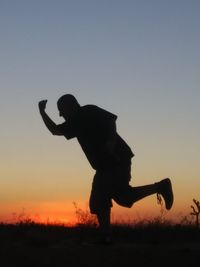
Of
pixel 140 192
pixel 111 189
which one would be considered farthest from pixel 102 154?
pixel 140 192

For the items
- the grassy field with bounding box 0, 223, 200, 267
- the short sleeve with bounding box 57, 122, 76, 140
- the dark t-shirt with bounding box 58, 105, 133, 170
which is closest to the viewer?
the grassy field with bounding box 0, 223, 200, 267

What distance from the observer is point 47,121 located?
9.00 meters

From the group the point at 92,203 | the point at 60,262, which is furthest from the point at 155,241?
the point at 60,262

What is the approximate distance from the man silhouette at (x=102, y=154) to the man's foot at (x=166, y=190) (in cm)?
16

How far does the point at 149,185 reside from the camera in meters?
9.02

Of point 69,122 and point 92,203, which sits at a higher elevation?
point 69,122

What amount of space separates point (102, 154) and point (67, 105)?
86cm

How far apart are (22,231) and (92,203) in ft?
6.43

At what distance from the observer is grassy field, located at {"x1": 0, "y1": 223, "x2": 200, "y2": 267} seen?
6.87 metres

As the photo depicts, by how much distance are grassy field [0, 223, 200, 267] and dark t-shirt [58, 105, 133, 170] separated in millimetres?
1188

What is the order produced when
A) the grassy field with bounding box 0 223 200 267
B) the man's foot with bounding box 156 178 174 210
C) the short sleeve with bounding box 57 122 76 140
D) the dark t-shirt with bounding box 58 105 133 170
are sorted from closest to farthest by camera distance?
the grassy field with bounding box 0 223 200 267 → the dark t-shirt with bounding box 58 105 133 170 → the short sleeve with bounding box 57 122 76 140 → the man's foot with bounding box 156 178 174 210

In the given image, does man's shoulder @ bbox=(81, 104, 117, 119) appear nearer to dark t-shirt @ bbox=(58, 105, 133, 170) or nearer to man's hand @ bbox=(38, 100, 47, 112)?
dark t-shirt @ bbox=(58, 105, 133, 170)

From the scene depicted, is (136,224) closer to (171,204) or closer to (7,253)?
(171,204)

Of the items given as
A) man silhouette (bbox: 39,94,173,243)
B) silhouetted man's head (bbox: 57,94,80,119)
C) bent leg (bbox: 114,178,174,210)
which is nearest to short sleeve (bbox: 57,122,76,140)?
man silhouette (bbox: 39,94,173,243)
